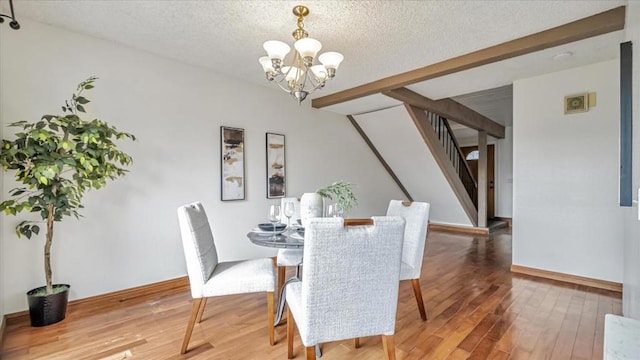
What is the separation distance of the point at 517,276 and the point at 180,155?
4124mm

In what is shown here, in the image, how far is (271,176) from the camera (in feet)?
12.8

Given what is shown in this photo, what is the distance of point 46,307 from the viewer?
2.16 meters

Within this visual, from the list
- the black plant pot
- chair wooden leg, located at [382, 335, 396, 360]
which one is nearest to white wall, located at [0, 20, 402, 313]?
the black plant pot

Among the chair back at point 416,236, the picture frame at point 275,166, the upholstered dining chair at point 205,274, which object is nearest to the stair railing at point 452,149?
the picture frame at point 275,166

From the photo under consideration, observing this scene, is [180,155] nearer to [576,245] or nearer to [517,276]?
[517,276]

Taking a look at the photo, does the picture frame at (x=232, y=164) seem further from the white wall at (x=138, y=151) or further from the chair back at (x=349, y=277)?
the chair back at (x=349, y=277)

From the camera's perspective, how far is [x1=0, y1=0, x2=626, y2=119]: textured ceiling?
2.08 m

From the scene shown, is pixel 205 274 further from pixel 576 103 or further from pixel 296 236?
pixel 576 103

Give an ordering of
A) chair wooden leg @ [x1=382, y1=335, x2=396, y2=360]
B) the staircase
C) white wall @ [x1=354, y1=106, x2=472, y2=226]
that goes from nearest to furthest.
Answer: chair wooden leg @ [x1=382, y1=335, x2=396, y2=360] → the staircase → white wall @ [x1=354, y1=106, x2=472, y2=226]

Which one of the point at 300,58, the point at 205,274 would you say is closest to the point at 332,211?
the point at 205,274

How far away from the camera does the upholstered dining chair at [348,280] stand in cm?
131

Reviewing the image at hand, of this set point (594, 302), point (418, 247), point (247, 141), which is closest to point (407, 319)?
point (418, 247)

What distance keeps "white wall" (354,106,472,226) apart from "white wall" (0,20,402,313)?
5.99 ft

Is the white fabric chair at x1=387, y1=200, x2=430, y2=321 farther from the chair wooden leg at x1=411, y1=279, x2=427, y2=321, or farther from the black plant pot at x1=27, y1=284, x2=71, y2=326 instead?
the black plant pot at x1=27, y1=284, x2=71, y2=326
